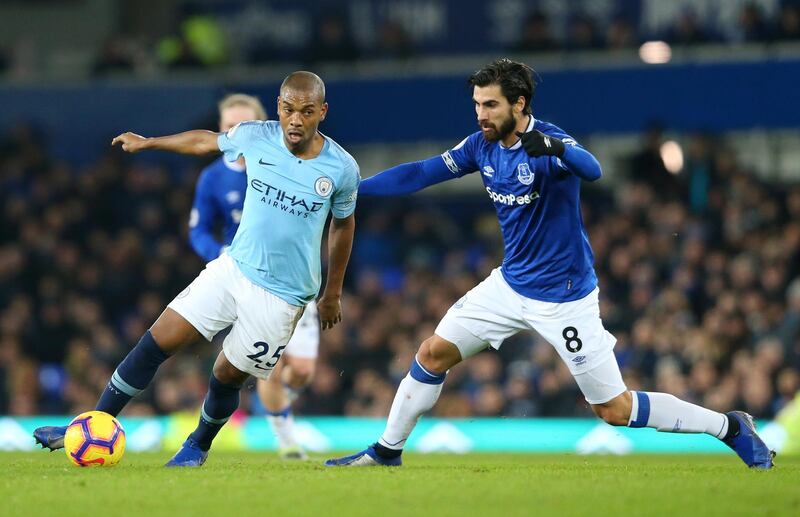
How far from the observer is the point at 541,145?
23.5 feet

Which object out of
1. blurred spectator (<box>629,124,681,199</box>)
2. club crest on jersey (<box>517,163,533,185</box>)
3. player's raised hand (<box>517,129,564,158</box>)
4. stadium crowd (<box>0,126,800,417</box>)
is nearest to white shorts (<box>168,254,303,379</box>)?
club crest on jersey (<box>517,163,533,185</box>)

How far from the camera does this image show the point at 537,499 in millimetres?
6473

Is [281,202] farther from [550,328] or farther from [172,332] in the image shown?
[550,328]

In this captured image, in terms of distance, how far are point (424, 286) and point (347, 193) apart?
32.0 feet

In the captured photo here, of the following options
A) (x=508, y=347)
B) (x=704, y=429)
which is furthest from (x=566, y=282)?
(x=508, y=347)

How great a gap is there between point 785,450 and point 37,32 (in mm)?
15729

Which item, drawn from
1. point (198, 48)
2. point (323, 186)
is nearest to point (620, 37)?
point (198, 48)

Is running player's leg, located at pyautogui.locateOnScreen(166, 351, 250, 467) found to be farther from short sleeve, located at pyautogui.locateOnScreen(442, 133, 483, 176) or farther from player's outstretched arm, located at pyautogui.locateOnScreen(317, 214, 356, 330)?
short sleeve, located at pyautogui.locateOnScreen(442, 133, 483, 176)

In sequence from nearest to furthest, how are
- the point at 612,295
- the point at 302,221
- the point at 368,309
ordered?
the point at 302,221 < the point at 612,295 < the point at 368,309

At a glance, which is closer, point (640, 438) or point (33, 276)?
point (640, 438)

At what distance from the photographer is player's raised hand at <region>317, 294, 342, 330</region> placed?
8.12m

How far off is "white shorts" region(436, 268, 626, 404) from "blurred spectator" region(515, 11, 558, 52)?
11203mm

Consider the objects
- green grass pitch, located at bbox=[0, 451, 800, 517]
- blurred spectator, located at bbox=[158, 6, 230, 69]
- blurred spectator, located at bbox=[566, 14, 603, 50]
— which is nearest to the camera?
green grass pitch, located at bbox=[0, 451, 800, 517]

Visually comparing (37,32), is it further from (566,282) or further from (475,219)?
(566,282)
